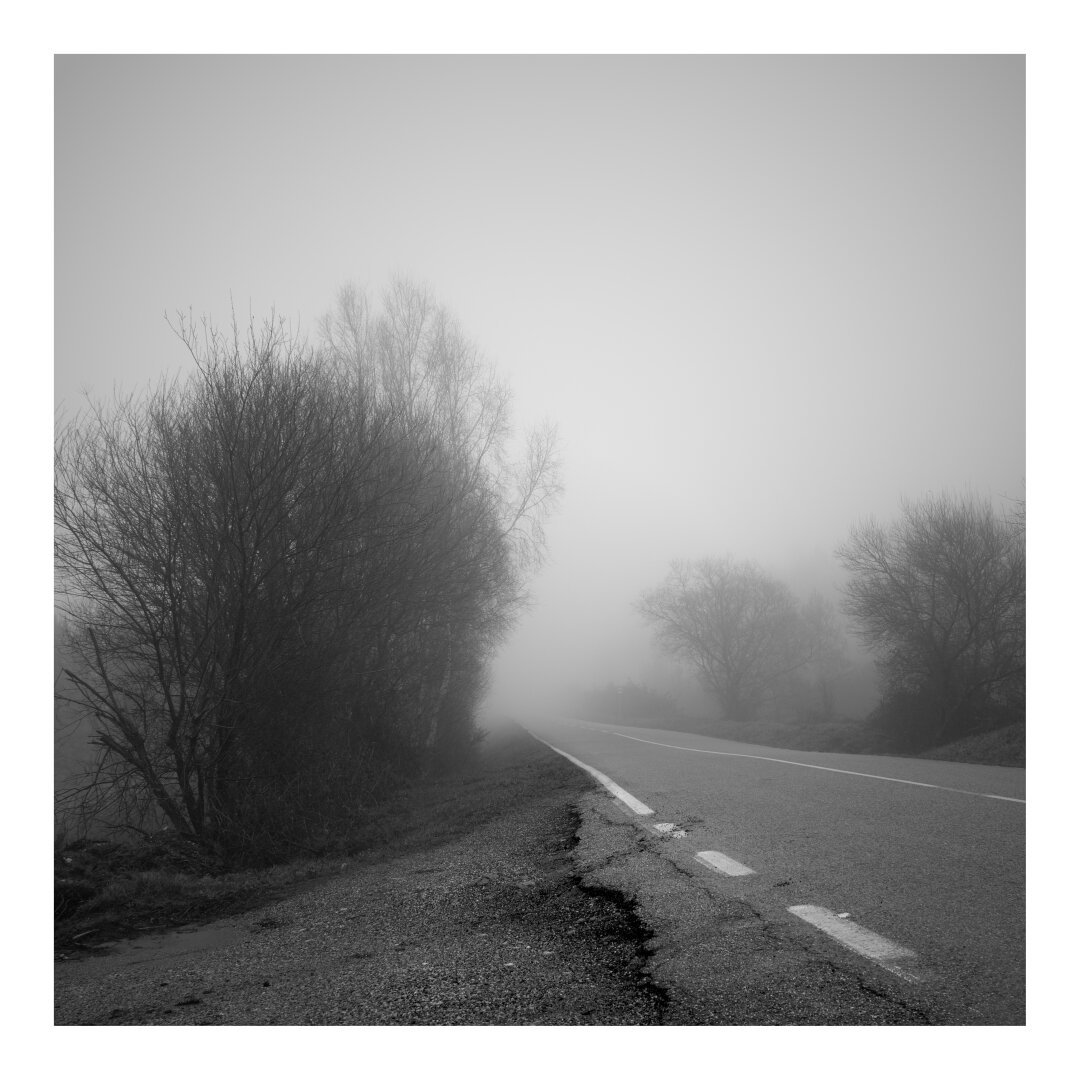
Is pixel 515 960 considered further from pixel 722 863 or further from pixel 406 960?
pixel 722 863

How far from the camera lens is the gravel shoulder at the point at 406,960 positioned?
7.21ft

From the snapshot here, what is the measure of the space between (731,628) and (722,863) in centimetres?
3970

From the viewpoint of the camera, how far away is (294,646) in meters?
7.13

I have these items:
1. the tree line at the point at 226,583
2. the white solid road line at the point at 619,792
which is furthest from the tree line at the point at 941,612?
the tree line at the point at 226,583

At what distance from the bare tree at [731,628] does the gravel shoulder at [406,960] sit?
126 ft

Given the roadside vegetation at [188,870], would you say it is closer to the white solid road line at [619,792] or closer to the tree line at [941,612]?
the white solid road line at [619,792]

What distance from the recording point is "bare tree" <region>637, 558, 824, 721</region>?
4141 cm

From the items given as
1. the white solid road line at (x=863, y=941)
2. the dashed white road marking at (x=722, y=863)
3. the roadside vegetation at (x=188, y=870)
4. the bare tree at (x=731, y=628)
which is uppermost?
the white solid road line at (x=863, y=941)

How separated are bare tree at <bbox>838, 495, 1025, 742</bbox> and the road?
41.5ft

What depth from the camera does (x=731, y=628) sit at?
4181 centimetres

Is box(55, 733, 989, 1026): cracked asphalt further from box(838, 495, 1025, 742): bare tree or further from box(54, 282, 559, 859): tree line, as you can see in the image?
box(838, 495, 1025, 742): bare tree

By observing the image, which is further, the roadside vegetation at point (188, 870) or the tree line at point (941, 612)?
the tree line at point (941, 612)
